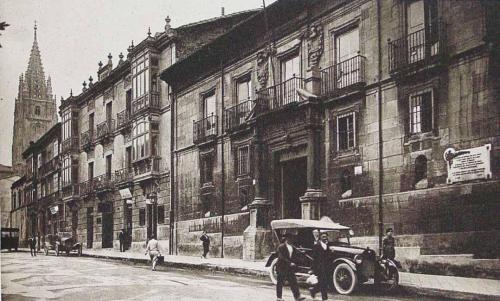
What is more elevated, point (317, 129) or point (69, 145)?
point (69, 145)

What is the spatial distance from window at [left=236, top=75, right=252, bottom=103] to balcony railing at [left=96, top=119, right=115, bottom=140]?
964cm

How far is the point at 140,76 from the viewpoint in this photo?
70.3 ft

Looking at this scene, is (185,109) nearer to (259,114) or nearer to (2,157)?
(259,114)

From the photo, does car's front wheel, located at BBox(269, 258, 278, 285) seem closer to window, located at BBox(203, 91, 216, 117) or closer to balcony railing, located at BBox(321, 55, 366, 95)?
balcony railing, located at BBox(321, 55, 366, 95)

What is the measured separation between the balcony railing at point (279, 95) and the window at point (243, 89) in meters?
0.85

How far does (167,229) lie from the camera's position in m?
19.0

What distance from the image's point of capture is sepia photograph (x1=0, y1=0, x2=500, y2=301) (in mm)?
8273

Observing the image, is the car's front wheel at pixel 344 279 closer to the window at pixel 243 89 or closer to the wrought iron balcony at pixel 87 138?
the window at pixel 243 89

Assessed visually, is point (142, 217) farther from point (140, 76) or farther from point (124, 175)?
point (140, 76)

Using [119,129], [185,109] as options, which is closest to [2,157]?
[185,109]

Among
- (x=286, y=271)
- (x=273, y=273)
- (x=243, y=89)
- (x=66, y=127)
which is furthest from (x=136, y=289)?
(x=66, y=127)

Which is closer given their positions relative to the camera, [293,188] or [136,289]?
[136,289]

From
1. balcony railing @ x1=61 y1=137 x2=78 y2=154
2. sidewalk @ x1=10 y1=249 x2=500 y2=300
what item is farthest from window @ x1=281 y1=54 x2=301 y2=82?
balcony railing @ x1=61 y1=137 x2=78 y2=154

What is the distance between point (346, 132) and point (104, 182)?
12.6 m
